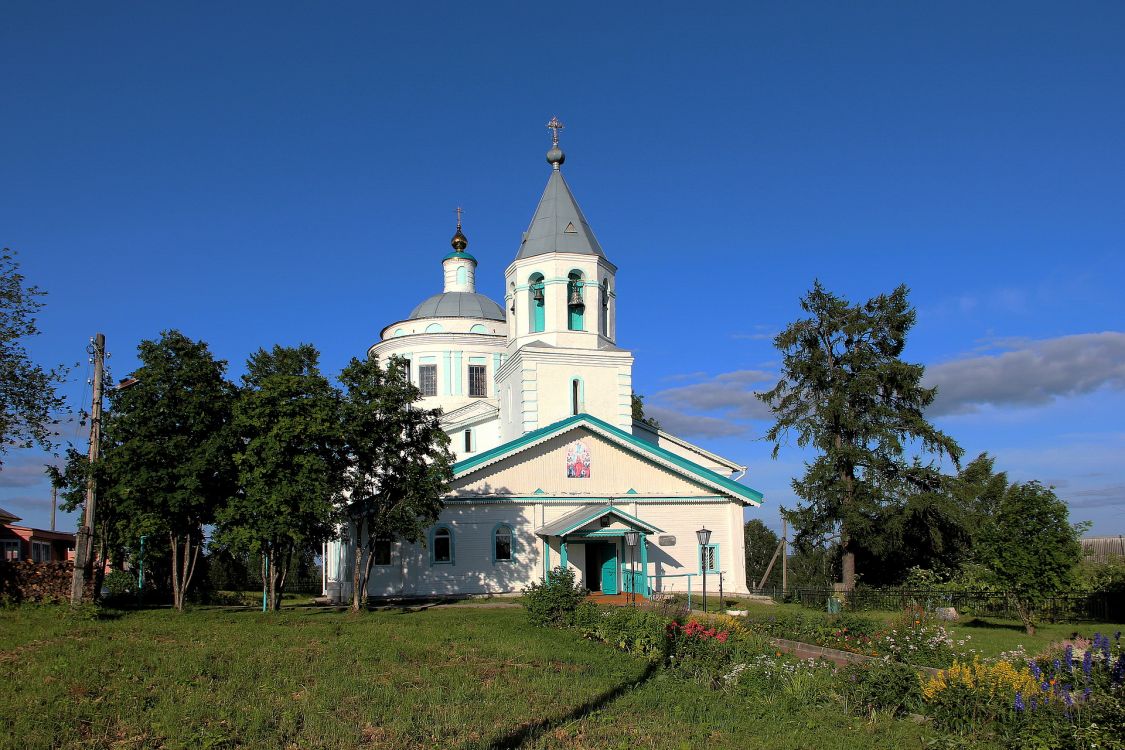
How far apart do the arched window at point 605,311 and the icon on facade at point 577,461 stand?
393cm

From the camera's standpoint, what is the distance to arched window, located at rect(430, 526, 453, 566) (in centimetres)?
2734

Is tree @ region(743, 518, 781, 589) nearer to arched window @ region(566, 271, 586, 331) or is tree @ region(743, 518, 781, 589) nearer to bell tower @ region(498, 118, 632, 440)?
bell tower @ region(498, 118, 632, 440)

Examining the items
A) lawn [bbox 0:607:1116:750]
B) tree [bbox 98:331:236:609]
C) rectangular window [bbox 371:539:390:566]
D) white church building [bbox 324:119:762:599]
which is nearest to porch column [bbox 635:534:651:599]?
white church building [bbox 324:119:762:599]

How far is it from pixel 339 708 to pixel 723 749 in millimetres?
4555

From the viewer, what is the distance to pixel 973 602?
81.5 ft

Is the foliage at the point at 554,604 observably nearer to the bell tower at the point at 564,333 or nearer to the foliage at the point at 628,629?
the foliage at the point at 628,629

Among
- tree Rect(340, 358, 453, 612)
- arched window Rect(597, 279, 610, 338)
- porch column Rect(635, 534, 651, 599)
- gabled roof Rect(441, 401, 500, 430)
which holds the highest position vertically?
arched window Rect(597, 279, 610, 338)

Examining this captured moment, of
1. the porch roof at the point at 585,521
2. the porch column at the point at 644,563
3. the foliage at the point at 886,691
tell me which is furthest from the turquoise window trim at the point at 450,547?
the foliage at the point at 886,691

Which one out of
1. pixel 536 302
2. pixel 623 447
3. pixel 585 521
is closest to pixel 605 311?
pixel 536 302

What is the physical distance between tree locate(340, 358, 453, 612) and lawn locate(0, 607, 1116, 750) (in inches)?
238

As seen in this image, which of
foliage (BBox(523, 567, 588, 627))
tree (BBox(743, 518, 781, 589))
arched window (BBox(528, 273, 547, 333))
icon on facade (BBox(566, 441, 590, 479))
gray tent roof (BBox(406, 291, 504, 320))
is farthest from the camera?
tree (BBox(743, 518, 781, 589))

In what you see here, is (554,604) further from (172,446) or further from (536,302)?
(536,302)

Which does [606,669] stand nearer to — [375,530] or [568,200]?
[375,530]

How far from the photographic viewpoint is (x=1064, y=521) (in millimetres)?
20047
